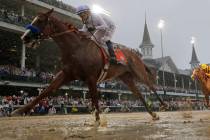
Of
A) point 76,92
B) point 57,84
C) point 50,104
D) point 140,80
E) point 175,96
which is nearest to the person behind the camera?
point 57,84

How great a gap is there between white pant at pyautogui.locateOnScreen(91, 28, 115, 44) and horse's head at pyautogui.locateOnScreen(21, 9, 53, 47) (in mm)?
1277

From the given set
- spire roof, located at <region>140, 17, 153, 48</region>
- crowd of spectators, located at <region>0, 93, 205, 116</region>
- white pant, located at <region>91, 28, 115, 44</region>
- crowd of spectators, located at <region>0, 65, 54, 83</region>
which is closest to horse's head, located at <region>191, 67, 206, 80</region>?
crowd of spectators, located at <region>0, 93, 205, 116</region>

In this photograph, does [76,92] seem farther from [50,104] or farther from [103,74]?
[103,74]

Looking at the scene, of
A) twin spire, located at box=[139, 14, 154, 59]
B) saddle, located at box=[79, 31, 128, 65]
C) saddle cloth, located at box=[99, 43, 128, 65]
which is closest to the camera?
saddle, located at box=[79, 31, 128, 65]

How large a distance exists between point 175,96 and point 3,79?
45163 millimetres

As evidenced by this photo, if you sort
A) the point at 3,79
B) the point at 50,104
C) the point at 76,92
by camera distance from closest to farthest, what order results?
the point at 50,104 → the point at 3,79 → the point at 76,92

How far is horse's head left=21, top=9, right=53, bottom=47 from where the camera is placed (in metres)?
7.16

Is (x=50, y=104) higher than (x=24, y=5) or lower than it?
lower

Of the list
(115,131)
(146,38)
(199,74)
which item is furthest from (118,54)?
(146,38)

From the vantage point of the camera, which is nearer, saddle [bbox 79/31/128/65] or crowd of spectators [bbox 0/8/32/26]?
saddle [bbox 79/31/128/65]

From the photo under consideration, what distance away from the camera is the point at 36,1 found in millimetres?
38062

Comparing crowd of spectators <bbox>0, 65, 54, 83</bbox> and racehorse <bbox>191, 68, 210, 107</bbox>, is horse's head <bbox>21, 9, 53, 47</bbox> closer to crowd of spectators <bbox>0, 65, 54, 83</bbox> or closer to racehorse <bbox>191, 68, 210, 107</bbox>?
racehorse <bbox>191, 68, 210, 107</bbox>

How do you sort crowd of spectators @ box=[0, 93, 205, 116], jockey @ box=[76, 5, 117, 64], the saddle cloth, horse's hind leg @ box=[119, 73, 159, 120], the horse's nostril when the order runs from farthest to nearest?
crowd of spectators @ box=[0, 93, 205, 116] < horse's hind leg @ box=[119, 73, 159, 120] < the saddle cloth < jockey @ box=[76, 5, 117, 64] < the horse's nostril

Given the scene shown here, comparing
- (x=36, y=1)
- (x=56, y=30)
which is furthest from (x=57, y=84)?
(x=36, y=1)
